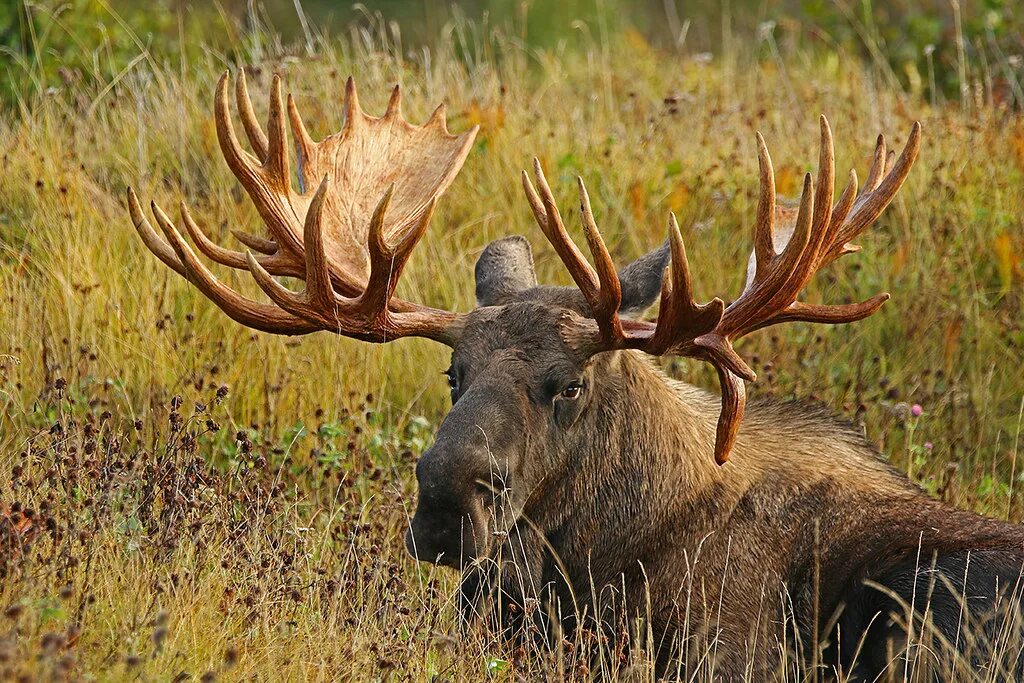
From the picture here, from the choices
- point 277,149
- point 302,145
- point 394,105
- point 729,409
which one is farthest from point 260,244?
point 729,409

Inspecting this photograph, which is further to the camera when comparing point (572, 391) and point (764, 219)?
point (572, 391)

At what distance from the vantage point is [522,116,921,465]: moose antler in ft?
16.2

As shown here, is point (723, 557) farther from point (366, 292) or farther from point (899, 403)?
→ point (899, 403)

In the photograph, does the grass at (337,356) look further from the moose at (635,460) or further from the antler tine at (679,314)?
the antler tine at (679,314)

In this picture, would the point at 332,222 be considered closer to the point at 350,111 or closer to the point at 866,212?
the point at 350,111

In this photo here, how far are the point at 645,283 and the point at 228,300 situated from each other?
4.70ft

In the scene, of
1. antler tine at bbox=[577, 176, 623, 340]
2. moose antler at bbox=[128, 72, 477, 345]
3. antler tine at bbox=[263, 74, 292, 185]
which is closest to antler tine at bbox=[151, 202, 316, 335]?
moose antler at bbox=[128, 72, 477, 345]

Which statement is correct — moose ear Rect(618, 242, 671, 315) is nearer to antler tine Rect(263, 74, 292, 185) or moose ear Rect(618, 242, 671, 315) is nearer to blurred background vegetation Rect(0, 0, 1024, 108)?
antler tine Rect(263, 74, 292, 185)

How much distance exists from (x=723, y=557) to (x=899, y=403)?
2.20 m

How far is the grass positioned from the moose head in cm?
46

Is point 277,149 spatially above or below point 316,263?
above

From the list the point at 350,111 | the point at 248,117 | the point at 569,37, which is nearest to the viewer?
the point at 248,117

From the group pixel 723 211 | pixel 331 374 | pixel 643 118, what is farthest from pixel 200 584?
pixel 643 118

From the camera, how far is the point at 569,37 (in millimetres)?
15648
